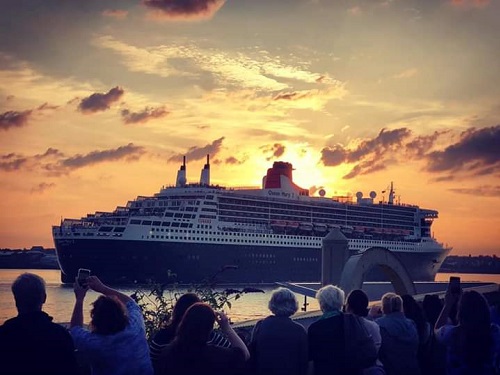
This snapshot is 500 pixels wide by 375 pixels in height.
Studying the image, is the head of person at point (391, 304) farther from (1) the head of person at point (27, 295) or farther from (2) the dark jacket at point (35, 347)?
(1) the head of person at point (27, 295)

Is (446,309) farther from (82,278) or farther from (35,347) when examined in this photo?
(35,347)

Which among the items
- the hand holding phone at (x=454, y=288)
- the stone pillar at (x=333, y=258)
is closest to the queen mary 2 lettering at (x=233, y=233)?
the stone pillar at (x=333, y=258)

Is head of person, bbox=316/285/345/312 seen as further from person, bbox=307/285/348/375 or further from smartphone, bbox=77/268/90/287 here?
smartphone, bbox=77/268/90/287

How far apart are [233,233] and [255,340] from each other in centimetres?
7160

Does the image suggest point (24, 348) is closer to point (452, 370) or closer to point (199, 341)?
point (199, 341)

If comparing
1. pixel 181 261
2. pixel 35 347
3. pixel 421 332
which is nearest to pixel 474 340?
pixel 421 332

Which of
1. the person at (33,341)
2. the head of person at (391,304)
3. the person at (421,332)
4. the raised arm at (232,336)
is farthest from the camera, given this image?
the person at (421,332)

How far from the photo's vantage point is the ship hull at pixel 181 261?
68.2 m

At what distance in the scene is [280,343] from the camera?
19.5 feet

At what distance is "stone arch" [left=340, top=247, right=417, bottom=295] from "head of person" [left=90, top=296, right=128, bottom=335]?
38.8 ft

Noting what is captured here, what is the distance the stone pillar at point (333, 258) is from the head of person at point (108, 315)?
1650 cm

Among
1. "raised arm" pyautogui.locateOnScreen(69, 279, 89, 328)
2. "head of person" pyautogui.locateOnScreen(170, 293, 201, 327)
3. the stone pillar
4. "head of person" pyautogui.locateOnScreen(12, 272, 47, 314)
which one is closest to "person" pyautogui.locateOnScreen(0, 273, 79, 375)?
"head of person" pyautogui.locateOnScreen(12, 272, 47, 314)

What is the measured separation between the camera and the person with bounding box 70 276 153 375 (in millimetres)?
5148

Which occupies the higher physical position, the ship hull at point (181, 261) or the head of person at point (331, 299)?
the ship hull at point (181, 261)
